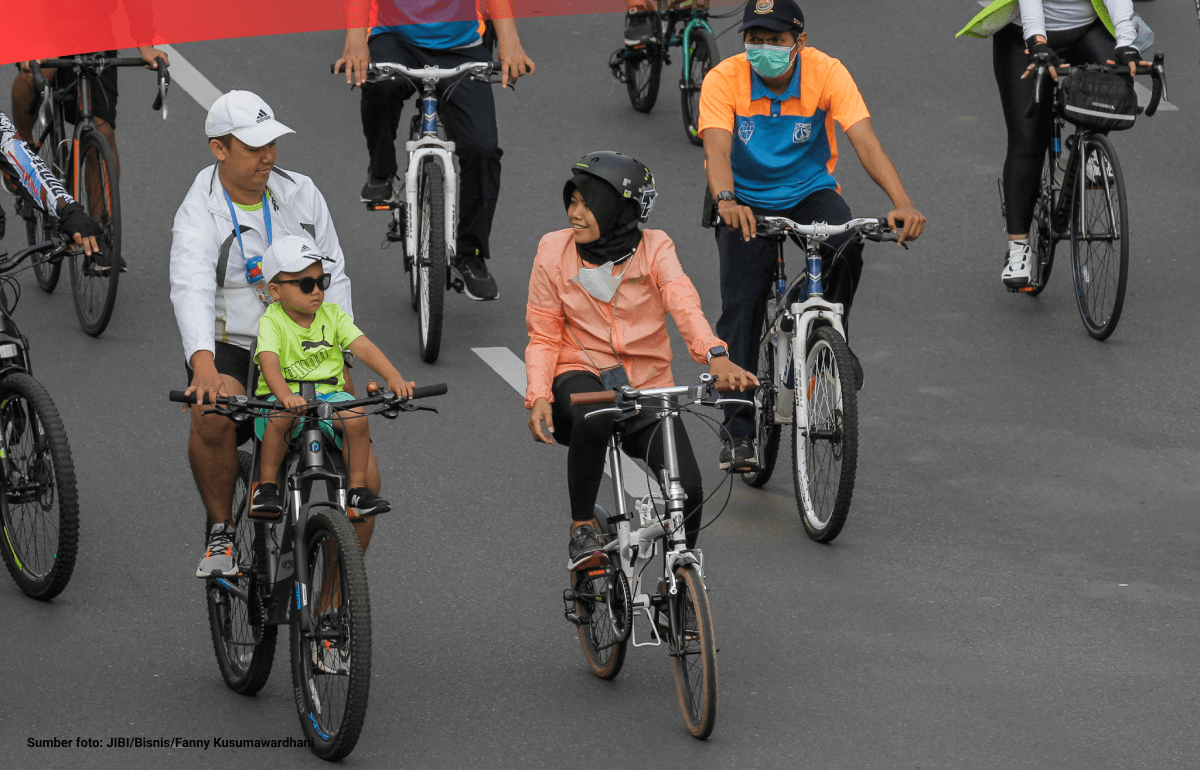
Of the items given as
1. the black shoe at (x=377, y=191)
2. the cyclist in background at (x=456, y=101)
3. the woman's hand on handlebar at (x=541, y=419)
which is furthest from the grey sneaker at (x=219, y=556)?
the black shoe at (x=377, y=191)

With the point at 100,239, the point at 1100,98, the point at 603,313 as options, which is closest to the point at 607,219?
the point at 603,313

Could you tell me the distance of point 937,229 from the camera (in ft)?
37.8

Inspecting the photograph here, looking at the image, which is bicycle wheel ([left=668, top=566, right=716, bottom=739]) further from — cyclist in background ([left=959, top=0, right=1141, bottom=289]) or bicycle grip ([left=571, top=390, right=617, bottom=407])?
cyclist in background ([left=959, top=0, right=1141, bottom=289])

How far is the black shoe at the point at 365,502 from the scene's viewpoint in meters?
5.67

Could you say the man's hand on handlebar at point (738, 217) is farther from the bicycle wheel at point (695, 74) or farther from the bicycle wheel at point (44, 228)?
the bicycle wheel at point (695, 74)

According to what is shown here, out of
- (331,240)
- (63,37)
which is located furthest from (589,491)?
(63,37)

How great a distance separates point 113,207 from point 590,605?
14.2 feet

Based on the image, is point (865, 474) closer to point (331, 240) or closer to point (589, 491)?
point (589, 491)

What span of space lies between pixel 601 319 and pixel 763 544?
1726 millimetres

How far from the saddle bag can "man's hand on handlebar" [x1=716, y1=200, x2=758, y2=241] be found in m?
2.78

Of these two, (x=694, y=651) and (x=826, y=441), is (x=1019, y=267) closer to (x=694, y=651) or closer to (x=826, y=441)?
(x=826, y=441)

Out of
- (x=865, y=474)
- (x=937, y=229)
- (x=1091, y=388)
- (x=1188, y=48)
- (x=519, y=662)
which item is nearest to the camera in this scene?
(x=519, y=662)

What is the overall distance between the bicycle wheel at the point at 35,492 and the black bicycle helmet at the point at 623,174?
2.28 meters

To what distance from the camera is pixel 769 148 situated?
7.99m
